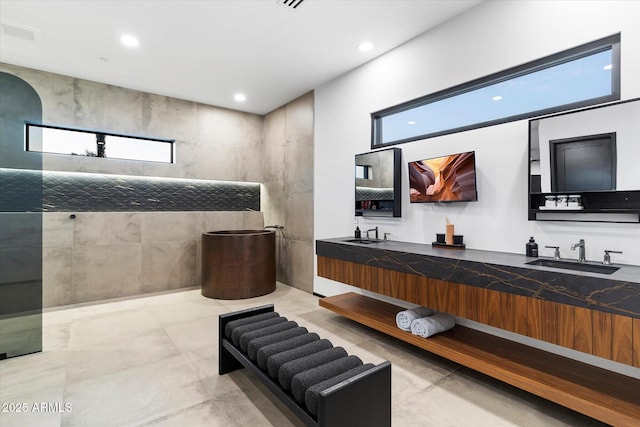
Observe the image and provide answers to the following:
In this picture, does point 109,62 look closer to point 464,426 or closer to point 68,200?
point 68,200

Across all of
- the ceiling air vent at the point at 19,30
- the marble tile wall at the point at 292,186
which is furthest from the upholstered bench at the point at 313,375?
the ceiling air vent at the point at 19,30

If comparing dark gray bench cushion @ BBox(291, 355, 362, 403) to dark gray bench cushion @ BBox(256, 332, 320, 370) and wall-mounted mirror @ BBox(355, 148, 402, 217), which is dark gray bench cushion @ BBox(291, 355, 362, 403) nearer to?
dark gray bench cushion @ BBox(256, 332, 320, 370)

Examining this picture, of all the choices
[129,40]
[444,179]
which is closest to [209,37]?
[129,40]

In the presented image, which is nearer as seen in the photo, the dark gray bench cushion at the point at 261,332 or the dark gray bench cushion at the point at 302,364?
the dark gray bench cushion at the point at 302,364

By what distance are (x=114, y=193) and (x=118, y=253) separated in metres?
1.00

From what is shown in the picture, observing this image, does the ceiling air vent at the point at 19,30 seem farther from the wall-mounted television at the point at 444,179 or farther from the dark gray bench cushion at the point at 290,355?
the wall-mounted television at the point at 444,179

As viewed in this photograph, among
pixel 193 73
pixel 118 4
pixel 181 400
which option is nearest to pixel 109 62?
pixel 193 73

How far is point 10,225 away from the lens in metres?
3.59

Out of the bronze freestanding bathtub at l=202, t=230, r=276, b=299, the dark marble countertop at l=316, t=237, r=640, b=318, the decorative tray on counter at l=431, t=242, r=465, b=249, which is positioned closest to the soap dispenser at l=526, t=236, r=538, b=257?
the dark marble countertop at l=316, t=237, r=640, b=318

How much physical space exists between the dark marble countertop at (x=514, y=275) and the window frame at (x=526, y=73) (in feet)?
4.15

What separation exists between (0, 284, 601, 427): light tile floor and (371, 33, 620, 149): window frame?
2.33 m

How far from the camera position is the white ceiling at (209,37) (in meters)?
3.12

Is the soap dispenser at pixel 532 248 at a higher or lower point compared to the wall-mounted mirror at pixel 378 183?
lower

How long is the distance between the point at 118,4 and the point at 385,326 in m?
4.27
